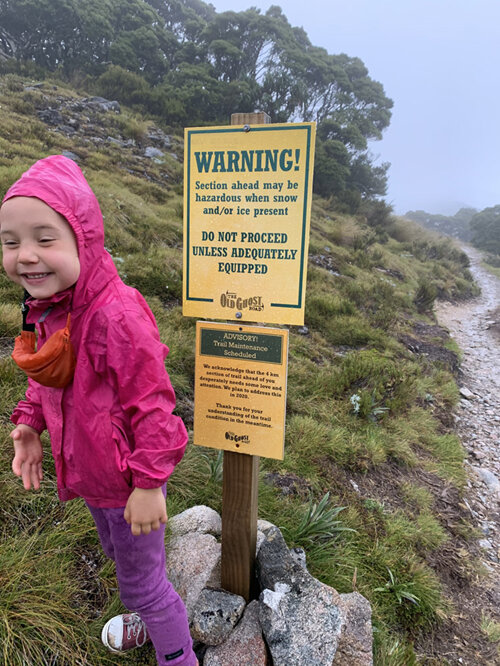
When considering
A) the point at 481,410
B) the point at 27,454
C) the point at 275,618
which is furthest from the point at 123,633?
the point at 481,410

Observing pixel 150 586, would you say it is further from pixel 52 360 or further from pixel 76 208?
pixel 76 208

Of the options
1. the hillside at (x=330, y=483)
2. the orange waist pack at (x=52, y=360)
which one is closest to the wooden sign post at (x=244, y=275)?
the orange waist pack at (x=52, y=360)

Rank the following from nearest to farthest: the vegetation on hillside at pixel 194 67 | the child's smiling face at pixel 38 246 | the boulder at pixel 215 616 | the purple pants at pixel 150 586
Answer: the child's smiling face at pixel 38 246, the purple pants at pixel 150 586, the boulder at pixel 215 616, the vegetation on hillside at pixel 194 67

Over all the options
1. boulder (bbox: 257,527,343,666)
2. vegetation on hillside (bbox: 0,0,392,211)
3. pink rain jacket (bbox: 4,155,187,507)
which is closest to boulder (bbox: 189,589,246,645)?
boulder (bbox: 257,527,343,666)

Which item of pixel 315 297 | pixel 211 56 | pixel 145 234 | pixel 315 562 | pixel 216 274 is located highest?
pixel 211 56

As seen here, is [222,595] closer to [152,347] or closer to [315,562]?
[315,562]

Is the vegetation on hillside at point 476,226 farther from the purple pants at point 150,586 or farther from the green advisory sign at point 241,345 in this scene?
the purple pants at point 150,586

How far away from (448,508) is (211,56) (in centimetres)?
2742

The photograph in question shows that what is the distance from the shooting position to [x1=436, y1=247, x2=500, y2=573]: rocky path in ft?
11.9

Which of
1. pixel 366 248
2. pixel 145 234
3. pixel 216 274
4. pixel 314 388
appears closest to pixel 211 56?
pixel 366 248

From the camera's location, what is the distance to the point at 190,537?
6.97 ft

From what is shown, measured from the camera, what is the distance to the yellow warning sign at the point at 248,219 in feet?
4.72

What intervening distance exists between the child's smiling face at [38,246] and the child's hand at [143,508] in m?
0.64

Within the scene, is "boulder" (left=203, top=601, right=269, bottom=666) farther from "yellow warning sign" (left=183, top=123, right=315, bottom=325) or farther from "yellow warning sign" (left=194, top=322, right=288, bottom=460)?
"yellow warning sign" (left=183, top=123, right=315, bottom=325)
